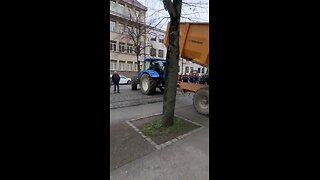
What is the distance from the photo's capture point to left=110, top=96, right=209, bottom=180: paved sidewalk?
3.20 m

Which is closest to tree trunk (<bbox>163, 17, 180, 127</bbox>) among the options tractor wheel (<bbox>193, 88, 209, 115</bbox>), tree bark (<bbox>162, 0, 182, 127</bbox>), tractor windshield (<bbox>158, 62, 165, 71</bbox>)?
tree bark (<bbox>162, 0, 182, 127</bbox>)

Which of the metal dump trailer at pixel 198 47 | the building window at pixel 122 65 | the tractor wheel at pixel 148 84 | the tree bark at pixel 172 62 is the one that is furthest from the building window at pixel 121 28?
the tree bark at pixel 172 62

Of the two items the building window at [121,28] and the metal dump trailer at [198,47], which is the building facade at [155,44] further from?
the metal dump trailer at [198,47]

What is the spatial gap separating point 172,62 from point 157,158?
8.02 ft

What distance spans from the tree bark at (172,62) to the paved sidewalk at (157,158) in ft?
2.76

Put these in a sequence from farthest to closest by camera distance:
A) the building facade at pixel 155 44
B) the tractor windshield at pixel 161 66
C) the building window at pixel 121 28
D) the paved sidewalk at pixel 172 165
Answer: the building facade at pixel 155 44, the building window at pixel 121 28, the tractor windshield at pixel 161 66, the paved sidewalk at pixel 172 165

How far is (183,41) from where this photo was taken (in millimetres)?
7516

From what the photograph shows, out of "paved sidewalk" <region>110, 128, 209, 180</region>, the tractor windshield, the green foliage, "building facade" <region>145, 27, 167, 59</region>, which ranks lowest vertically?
"paved sidewalk" <region>110, 128, 209, 180</region>

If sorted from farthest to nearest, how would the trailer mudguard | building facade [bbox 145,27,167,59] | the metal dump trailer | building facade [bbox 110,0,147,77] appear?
building facade [bbox 145,27,167,59] → building facade [bbox 110,0,147,77] → the trailer mudguard → the metal dump trailer

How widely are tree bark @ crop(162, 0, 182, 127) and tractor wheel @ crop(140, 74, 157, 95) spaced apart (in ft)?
17.7

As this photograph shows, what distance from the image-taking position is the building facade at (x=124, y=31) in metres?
24.6

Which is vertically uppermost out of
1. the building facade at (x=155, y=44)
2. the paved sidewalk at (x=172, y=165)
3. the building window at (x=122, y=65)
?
the building facade at (x=155, y=44)

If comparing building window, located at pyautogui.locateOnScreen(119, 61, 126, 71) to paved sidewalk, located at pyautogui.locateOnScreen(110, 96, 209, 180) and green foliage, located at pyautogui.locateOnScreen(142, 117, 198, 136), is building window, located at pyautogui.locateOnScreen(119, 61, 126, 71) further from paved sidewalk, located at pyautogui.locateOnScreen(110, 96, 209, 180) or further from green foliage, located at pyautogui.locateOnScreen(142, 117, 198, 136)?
paved sidewalk, located at pyautogui.locateOnScreen(110, 96, 209, 180)
